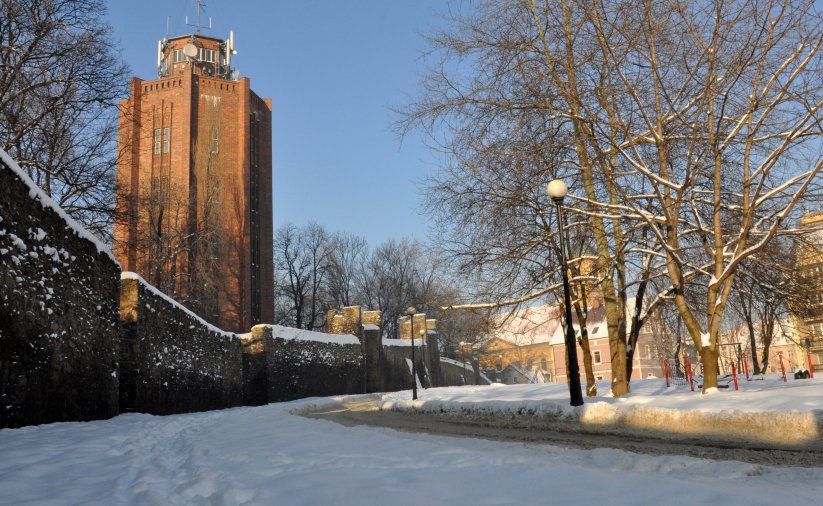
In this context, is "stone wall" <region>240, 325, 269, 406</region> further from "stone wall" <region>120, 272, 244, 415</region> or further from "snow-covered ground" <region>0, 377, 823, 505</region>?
"snow-covered ground" <region>0, 377, 823, 505</region>

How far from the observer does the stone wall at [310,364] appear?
28.9 metres

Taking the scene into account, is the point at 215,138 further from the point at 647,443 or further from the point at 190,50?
the point at 647,443

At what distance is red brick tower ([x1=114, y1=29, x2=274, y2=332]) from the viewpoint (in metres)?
40.5

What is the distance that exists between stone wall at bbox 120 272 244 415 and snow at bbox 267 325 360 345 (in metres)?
5.29

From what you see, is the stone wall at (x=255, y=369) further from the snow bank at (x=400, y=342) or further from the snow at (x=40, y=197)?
the snow at (x=40, y=197)

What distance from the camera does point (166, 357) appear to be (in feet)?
57.2

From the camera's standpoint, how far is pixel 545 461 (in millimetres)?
5402

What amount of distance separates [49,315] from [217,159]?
39.2 metres

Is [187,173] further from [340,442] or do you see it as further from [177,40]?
[340,442]

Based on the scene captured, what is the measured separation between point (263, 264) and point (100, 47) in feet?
124

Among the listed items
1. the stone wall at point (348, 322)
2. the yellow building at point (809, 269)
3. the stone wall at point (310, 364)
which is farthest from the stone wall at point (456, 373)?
the yellow building at point (809, 269)

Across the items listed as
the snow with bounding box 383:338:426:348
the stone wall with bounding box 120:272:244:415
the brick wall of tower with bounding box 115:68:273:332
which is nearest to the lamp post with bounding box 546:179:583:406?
the stone wall with bounding box 120:272:244:415

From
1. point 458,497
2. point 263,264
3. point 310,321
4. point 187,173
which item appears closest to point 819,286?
point 458,497

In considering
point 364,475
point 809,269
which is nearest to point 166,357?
point 364,475
